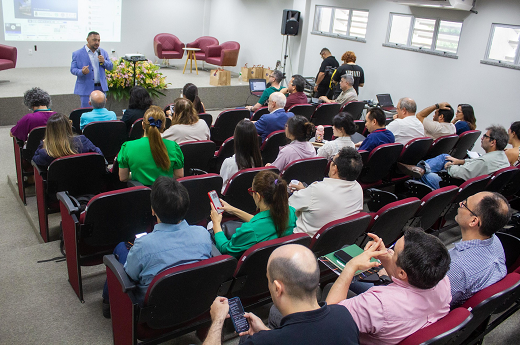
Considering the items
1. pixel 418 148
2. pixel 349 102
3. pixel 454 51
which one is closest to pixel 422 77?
pixel 454 51

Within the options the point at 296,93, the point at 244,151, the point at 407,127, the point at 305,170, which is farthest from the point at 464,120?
the point at 244,151

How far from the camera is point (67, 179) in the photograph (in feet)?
11.4

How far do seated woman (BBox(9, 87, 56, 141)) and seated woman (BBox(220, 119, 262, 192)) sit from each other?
83.3 inches

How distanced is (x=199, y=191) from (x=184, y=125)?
4.90 ft

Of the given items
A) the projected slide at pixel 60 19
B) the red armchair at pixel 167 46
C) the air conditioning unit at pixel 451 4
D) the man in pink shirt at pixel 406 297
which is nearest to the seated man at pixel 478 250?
the man in pink shirt at pixel 406 297

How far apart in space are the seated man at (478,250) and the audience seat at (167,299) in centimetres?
126

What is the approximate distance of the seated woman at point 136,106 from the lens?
5.17 metres

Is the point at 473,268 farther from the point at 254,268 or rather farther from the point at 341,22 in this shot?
the point at 341,22

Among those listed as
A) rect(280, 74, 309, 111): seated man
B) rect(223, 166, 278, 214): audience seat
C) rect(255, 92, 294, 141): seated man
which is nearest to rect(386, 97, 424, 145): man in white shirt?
rect(255, 92, 294, 141): seated man

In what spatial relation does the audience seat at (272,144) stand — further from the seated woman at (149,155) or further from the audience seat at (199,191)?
the audience seat at (199,191)

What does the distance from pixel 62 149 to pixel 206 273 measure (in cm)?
207

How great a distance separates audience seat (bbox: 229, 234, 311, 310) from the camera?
7.55ft

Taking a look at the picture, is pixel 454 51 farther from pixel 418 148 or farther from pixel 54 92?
pixel 54 92

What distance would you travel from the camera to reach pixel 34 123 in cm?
436
